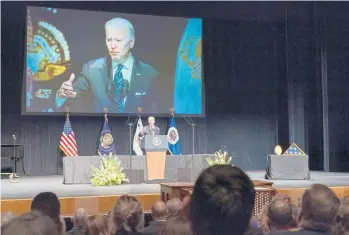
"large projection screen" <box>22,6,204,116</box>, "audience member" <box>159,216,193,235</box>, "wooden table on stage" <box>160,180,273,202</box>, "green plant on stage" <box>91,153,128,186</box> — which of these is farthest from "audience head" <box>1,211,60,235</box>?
"large projection screen" <box>22,6,204,116</box>

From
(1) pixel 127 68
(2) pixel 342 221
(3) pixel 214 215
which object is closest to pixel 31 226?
(3) pixel 214 215

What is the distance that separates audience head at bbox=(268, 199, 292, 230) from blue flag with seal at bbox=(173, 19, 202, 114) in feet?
26.4

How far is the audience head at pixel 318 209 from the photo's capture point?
5.85 ft

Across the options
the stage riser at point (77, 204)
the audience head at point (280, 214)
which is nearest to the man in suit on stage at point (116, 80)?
the stage riser at point (77, 204)

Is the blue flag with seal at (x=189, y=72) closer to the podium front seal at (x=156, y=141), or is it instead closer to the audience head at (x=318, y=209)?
the podium front seal at (x=156, y=141)

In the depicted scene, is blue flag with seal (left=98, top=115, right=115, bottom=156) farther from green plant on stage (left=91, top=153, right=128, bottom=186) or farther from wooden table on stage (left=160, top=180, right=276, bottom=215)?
wooden table on stage (left=160, top=180, right=276, bottom=215)

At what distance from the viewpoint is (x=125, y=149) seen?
412 inches

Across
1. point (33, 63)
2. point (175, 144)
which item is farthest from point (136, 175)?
point (33, 63)

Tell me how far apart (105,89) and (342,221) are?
833cm

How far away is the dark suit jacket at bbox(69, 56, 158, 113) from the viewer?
31.6 ft

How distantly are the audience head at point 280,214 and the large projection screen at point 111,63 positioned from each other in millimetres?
7685

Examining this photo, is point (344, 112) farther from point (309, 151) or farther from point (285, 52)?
point (285, 52)

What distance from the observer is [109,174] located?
7.00m

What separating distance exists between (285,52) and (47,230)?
11223 mm
